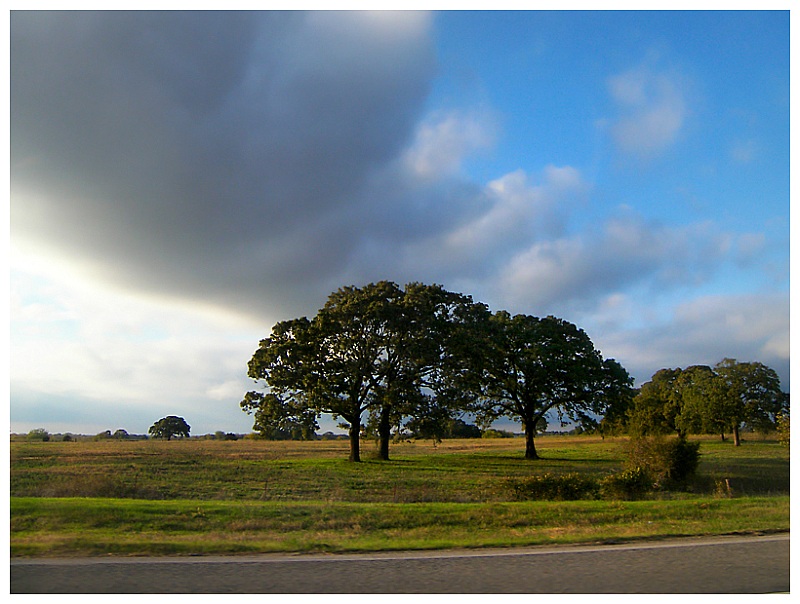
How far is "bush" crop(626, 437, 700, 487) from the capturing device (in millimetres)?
25062

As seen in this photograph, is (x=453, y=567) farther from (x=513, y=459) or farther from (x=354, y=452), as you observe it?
(x=513, y=459)

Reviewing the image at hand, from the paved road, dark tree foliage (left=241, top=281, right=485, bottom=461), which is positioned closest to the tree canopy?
dark tree foliage (left=241, top=281, right=485, bottom=461)

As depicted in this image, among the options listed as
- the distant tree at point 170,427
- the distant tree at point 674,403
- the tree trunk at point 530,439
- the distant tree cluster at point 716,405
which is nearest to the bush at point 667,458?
the distant tree cluster at point 716,405

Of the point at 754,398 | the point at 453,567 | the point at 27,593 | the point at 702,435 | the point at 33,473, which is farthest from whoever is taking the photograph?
the point at 702,435

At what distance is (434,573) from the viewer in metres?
8.95

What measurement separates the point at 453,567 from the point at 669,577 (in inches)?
112

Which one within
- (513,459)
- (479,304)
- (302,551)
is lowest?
(513,459)

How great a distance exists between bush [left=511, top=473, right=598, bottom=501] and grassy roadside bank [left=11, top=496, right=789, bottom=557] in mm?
2482

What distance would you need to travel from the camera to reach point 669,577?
8.82 meters

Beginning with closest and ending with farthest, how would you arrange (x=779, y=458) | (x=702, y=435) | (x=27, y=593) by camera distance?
(x=27, y=593) < (x=779, y=458) < (x=702, y=435)

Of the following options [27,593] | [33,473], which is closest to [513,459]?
[33,473]

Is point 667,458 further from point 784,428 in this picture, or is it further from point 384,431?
point 384,431

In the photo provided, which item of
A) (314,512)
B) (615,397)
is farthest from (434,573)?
(615,397)

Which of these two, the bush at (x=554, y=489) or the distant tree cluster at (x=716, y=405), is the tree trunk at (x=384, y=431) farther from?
the bush at (x=554, y=489)
